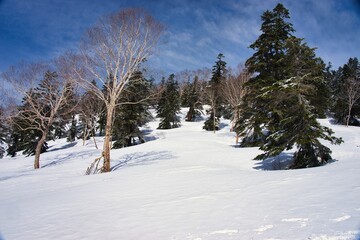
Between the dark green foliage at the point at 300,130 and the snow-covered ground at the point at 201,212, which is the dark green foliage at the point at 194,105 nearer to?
the dark green foliage at the point at 300,130

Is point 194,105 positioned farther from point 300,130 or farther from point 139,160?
point 300,130

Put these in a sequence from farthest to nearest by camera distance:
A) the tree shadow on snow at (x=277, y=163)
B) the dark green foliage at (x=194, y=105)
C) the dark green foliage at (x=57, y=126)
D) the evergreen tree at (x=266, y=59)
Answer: the dark green foliage at (x=194, y=105)
the dark green foliage at (x=57, y=126)
the evergreen tree at (x=266, y=59)
the tree shadow on snow at (x=277, y=163)

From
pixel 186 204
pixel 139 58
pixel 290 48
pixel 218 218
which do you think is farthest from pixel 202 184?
pixel 139 58

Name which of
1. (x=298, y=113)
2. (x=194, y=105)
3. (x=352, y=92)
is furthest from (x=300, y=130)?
(x=194, y=105)

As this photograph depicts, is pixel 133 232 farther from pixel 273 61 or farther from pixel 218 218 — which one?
pixel 273 61

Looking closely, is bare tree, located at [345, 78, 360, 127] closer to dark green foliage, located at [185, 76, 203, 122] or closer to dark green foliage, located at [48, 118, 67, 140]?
dark green foliage, located at [185, 76, 203, 122]

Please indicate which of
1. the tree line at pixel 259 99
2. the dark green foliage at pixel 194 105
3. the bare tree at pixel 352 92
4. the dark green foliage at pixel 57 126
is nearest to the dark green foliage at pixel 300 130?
the tree line at pixel 259 99

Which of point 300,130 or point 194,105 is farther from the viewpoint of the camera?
point 194,105

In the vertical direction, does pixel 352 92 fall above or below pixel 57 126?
above

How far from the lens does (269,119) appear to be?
680 inches

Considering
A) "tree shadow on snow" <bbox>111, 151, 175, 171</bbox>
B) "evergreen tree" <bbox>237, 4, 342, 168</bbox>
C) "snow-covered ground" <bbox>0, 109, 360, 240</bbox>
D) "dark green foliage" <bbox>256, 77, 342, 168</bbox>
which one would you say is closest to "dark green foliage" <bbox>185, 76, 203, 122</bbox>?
"tree shadow on snow" <bbox>111, 151, 175, 171</bbox>

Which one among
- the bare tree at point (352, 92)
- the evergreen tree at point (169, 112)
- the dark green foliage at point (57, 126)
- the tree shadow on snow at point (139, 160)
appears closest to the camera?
the tree shadow on snow at point (139, 160)

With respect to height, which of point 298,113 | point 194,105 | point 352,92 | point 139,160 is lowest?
point 139,160

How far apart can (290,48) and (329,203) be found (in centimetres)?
942
